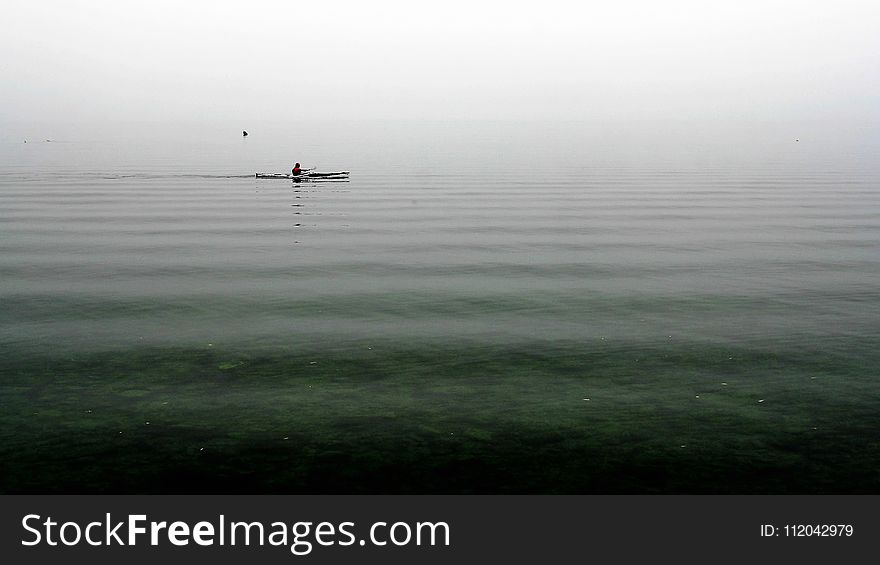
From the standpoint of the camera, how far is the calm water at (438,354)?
13445mm

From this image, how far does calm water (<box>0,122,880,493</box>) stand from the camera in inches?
529

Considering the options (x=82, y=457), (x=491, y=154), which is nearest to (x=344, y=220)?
(x=82, y=457)

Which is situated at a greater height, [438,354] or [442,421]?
[438,354]

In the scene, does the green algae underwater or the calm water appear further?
the calm water

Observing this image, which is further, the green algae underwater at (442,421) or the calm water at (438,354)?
the calm water at (438,354)

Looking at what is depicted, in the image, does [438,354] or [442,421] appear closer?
[442,421]

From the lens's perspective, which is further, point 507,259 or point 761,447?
point 507,259

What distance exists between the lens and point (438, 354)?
1969cm
